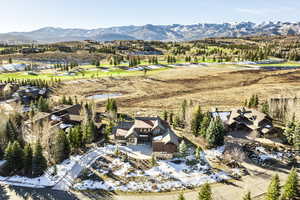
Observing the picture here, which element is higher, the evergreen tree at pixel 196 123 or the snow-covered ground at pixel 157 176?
the evergreen tree at pixel 196 123

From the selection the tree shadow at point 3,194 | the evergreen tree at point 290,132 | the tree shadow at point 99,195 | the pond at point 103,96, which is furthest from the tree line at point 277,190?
the pond at point 103,96

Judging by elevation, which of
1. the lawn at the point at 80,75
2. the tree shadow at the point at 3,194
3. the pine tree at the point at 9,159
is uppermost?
the lawn at the point at 80,75

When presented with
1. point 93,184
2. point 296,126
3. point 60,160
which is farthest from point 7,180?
point 296,126

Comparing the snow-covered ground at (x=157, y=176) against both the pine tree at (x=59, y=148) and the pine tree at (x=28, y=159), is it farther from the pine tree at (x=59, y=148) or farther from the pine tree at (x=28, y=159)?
the pine tree at (x=28, y=159)

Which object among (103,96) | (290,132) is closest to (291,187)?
(290,132)

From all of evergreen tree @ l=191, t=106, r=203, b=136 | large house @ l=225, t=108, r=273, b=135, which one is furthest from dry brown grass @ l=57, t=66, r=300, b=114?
evergreen tree @ l=191, t=106, r=203, b=136

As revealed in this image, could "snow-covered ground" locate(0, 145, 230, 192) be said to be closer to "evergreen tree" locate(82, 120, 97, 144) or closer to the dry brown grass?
"evergreen tree" locate(82, 120, 97, 144)
